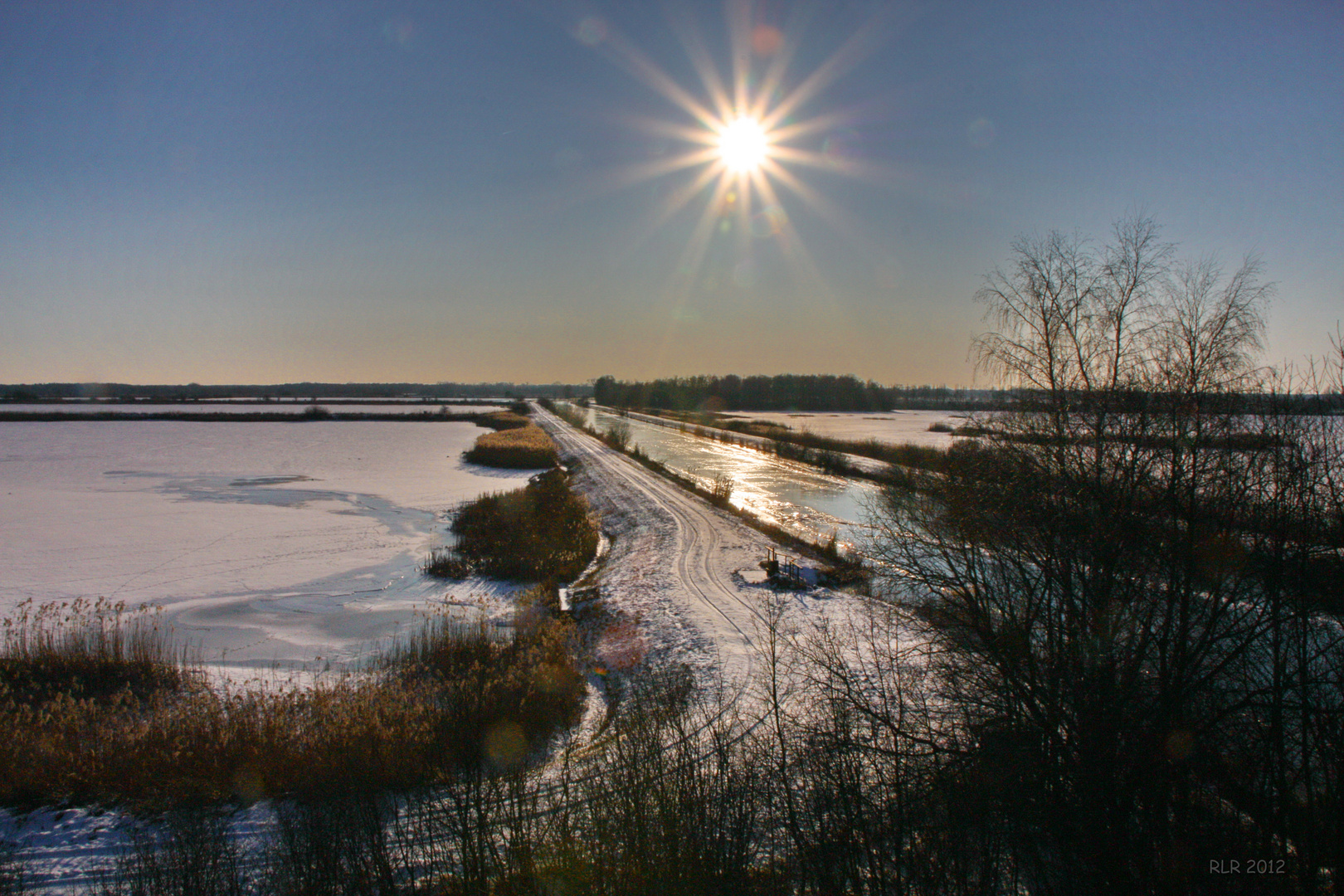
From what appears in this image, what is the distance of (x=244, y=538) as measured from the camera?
22.8 metres

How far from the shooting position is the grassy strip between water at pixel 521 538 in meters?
19.9

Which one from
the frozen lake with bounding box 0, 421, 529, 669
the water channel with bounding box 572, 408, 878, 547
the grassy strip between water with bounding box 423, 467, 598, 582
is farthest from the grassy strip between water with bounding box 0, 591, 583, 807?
the water channel with bounding box 572, 408, 878, 547

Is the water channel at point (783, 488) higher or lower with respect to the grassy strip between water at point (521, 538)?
higher

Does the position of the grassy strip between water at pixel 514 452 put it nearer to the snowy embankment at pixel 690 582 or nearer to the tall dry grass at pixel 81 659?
the snowy embankment at pixel 690 582

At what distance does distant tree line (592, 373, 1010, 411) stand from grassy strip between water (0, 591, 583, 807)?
12675cm

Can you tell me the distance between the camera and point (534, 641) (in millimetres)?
13031

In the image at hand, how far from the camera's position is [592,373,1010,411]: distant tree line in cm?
14525

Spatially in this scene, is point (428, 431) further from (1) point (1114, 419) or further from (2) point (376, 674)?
(1) point (1114, 419)

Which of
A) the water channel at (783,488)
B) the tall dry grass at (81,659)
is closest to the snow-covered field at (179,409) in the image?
the water channel at (783,488)

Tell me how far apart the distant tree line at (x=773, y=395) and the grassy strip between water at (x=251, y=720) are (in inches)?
4990

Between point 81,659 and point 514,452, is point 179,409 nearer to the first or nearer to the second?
point 514,452

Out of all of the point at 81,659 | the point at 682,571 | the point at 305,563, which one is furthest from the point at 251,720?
the point at 305,563

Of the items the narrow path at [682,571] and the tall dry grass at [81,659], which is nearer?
the tall dry grass at [81,659]

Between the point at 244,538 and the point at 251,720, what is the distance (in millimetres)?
16632
